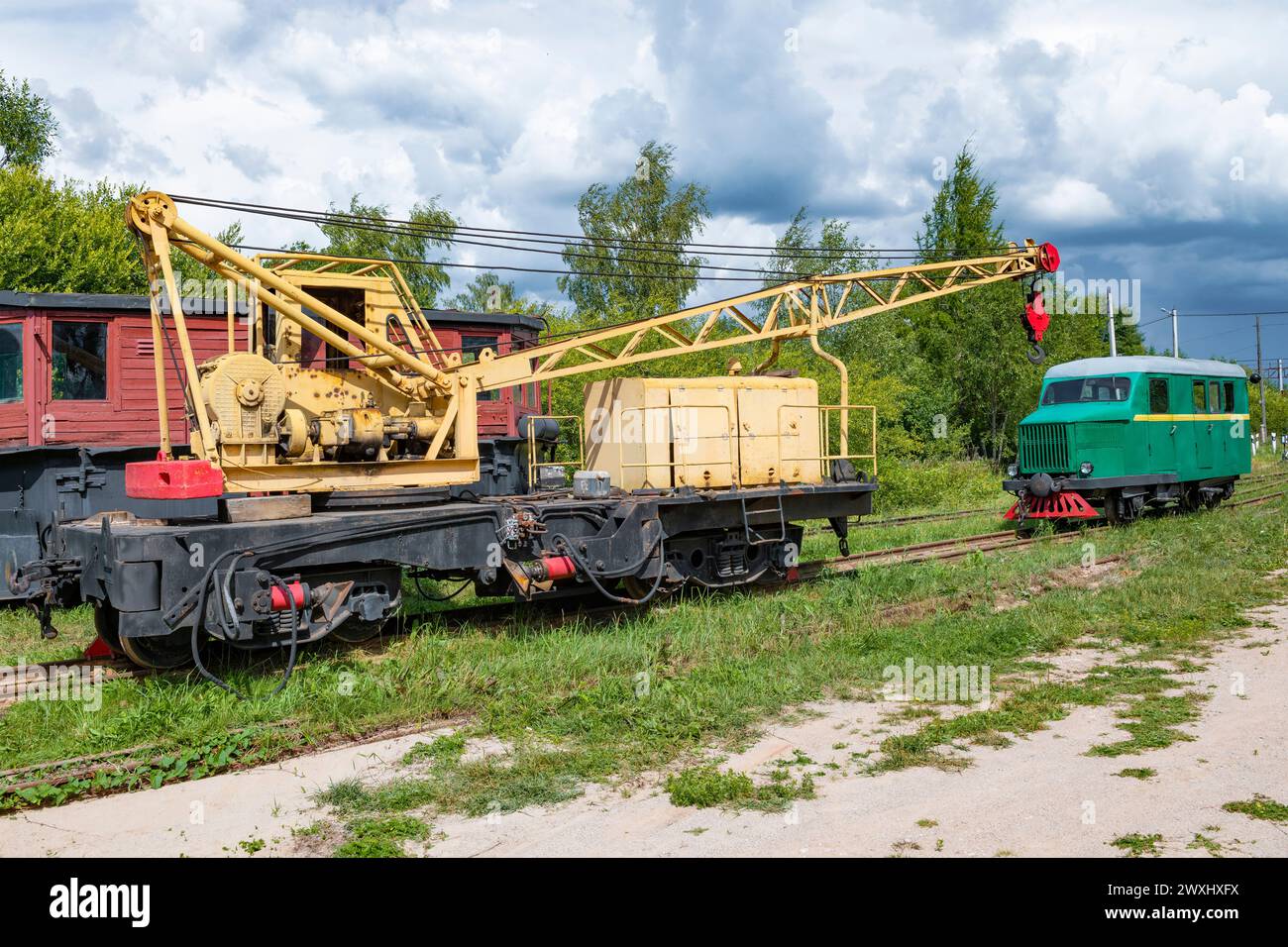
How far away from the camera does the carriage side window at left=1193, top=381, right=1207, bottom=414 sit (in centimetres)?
1989

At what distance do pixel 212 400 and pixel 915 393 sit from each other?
Answer: 1114 inches

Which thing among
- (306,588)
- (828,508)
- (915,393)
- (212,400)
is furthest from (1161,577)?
(915,393)

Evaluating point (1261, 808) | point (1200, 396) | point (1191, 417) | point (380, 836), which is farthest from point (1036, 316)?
point (380, 836)

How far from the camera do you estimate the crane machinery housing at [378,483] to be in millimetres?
8289

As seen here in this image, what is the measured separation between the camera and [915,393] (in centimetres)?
3391

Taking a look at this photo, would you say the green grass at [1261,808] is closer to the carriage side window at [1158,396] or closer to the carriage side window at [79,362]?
the carriage side window at [79,362]

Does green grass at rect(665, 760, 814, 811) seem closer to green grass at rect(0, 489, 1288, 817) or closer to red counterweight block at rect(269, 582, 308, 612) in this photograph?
green grass at rect(0, 489, 1288, 817)

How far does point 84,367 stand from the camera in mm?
14133

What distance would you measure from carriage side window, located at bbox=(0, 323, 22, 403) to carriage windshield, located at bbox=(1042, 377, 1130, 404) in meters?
17.3

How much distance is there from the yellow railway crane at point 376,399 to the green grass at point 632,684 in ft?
5.26

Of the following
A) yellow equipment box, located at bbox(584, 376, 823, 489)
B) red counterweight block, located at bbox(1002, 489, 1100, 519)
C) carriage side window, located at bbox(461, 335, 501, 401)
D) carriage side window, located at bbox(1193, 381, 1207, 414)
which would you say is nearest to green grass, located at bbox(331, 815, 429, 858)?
yellow equipment box, located at bbox(584, 376, 823, 489)

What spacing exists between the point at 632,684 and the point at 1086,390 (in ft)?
45.2

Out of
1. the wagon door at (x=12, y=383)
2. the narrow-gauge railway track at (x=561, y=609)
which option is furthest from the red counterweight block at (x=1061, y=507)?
the wagon door at (x=12, y=383)
